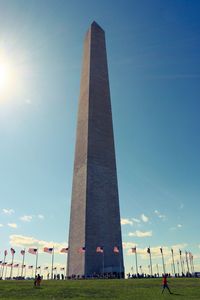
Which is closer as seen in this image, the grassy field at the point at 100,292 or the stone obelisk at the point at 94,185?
the grassy field at the point at 100,292

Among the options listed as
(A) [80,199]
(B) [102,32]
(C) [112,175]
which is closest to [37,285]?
(A) [80,199]

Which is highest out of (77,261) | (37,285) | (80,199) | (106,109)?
(106,109)

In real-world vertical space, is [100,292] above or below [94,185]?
below

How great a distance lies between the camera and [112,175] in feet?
175

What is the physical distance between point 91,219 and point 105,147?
13.7 m

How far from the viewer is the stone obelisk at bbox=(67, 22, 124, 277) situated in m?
45.8

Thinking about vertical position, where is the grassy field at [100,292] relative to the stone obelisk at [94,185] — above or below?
below

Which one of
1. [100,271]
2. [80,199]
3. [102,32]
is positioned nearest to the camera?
[100,271]

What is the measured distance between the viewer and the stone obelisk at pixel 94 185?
45781 mm

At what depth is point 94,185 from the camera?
4962 cm

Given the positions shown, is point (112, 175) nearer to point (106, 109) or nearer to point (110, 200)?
point (110, 200)

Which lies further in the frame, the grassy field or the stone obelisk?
the stone obelisk

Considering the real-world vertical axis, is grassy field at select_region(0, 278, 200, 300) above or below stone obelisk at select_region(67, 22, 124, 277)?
below

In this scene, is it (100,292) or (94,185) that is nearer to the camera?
(100,292)
